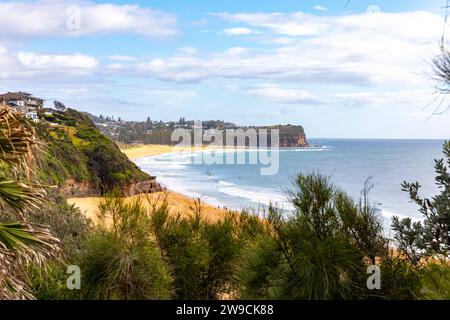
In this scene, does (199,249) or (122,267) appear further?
(199,249)

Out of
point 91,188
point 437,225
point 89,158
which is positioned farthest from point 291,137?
point 437,225

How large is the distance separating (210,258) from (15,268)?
153 inches

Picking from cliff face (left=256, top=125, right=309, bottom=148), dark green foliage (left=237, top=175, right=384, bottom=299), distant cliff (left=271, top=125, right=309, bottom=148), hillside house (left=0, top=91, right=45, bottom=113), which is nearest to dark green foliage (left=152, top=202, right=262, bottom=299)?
dark green foliage (left=237, top=175, right=384, bottom=299)

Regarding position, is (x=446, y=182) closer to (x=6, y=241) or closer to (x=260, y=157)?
(x=6, y=241)

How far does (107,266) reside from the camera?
6211 mm

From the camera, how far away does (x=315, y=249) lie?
5.53 m

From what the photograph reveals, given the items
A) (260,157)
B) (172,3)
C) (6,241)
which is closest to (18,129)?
(6,241)

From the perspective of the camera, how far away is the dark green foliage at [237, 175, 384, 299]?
17.6 feet

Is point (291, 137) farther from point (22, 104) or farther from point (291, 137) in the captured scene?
point (22, 104)

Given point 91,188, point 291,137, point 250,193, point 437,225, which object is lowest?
point 250,193

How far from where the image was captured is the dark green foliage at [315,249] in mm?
5375

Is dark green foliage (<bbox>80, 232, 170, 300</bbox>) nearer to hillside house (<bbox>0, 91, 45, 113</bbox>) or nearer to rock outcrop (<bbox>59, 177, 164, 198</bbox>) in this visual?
hillside house (<bbox>0, 91, 45, 113</bbox>)

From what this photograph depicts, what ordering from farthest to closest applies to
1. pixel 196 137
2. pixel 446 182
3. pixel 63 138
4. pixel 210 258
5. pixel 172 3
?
pixel 196 137
pixel 63 138
pixel 172 3
pixel 210 258
pixel 446 182

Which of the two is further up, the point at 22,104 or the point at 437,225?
the point at 22,104
